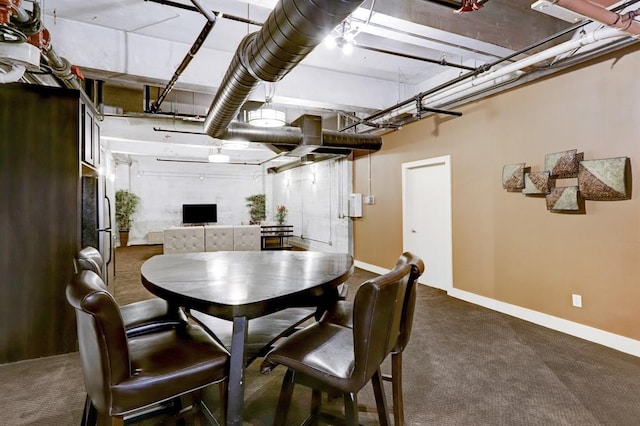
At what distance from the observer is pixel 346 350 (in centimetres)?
152

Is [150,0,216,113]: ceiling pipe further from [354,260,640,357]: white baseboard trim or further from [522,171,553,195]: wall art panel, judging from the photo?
[354,260,640,357]: white baseboard trim

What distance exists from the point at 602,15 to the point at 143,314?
3.47 metres

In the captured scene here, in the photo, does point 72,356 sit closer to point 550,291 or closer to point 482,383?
point 482,383

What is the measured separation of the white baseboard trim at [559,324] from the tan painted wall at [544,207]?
2.3 inches

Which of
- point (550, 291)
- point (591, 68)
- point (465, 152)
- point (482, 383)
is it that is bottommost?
point (482, 383)

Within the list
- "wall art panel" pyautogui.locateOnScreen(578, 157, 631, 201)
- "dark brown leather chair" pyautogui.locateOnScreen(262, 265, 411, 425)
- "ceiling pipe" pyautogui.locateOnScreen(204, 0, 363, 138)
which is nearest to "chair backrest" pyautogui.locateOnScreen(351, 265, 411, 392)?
"dark brown leather chair" pyautogui.locateOnScreen(262, 265, 411, 425)

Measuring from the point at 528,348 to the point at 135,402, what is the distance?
3219mm

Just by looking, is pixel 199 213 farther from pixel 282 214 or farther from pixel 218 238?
pixel 218 238

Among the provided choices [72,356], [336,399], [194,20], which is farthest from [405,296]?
[194,20]

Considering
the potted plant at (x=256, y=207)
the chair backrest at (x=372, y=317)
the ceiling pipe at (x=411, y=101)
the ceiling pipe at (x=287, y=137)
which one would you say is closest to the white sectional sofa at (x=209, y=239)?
the ceiling pipe at (x=287, y=137)

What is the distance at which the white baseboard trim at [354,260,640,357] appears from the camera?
297 centimetres

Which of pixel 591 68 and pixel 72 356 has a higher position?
pixel 591 68

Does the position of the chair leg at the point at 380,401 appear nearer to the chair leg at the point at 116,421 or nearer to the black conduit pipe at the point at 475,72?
the chair leg at the point at 116,421

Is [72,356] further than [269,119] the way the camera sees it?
No
